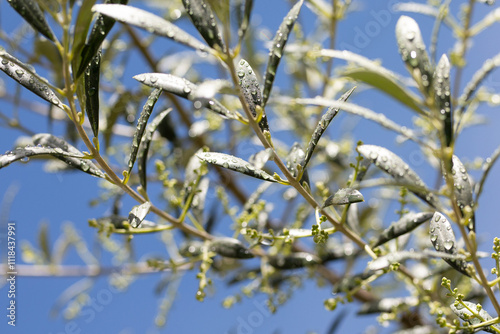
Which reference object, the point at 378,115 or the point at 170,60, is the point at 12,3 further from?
the point at 170,60

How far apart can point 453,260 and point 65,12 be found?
740 millimetres

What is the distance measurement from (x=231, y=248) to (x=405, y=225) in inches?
16.2

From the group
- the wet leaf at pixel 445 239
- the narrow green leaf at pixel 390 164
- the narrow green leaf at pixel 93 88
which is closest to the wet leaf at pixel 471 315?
the wet leaf at pixel 445 239

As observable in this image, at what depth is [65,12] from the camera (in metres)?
0.72

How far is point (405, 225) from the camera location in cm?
95

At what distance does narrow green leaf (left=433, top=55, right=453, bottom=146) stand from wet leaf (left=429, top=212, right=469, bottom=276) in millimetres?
189

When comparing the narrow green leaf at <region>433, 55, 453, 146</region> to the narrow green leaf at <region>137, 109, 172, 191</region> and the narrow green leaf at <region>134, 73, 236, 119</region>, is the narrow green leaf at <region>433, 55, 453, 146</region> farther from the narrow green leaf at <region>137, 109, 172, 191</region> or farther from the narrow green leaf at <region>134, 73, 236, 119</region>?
the narrow green leaf at <region>137, 109, 172, 191</region>

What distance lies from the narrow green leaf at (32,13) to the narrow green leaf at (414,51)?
0.53m

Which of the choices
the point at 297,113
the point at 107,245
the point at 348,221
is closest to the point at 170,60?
Answer: the point at 297,113

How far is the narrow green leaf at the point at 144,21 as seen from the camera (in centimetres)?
66

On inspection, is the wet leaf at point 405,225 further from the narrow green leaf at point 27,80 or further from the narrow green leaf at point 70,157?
the narrow green leaf at point 27,80

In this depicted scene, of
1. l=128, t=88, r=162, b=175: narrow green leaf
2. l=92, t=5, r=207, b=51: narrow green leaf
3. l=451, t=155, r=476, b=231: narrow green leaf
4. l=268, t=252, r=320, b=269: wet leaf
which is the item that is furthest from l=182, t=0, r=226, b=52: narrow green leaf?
l=268, t=252, r=320, b=269: wet leaf

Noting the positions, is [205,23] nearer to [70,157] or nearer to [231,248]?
[70,157]

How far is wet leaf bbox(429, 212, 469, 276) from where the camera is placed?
852 millimetres
